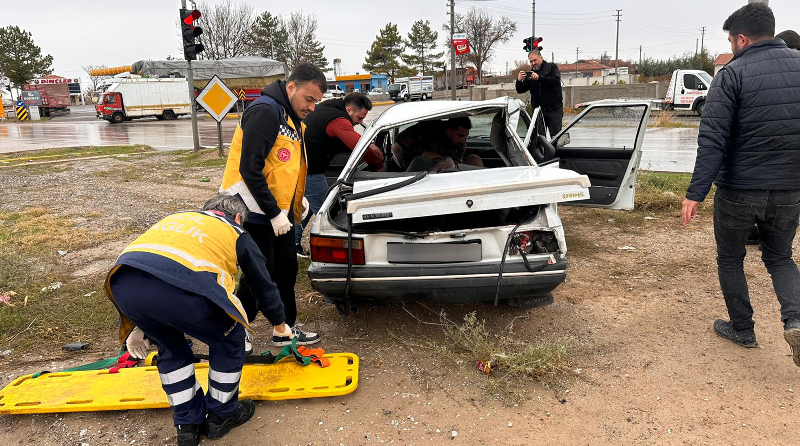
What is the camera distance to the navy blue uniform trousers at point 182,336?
6.97 feet

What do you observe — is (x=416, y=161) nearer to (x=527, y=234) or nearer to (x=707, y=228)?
(x=527, y=234)

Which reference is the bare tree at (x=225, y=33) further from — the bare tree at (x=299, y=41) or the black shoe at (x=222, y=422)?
the black shoe at (x=222, y=422)

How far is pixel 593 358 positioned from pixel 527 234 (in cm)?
84

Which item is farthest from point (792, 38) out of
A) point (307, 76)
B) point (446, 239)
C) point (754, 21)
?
point (307, 76)

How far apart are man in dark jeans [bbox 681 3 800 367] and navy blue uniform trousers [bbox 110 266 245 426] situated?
2.62 m

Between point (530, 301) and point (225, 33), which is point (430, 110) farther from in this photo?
point (225, 33)

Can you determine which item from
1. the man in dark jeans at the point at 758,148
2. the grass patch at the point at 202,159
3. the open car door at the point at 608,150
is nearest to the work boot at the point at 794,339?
the man in dark jeans at the point at 758,148

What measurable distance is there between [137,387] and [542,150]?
418 centimetres

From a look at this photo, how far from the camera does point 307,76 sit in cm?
315

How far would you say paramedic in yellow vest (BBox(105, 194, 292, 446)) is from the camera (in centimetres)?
212

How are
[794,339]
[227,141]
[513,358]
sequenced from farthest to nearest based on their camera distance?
1. [227,141]
2. [513,358]
3. [794,339]

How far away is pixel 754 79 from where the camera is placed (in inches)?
115

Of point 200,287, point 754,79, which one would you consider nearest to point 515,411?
point 200,287

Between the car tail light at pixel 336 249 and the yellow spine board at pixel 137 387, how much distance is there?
1.93 feet
